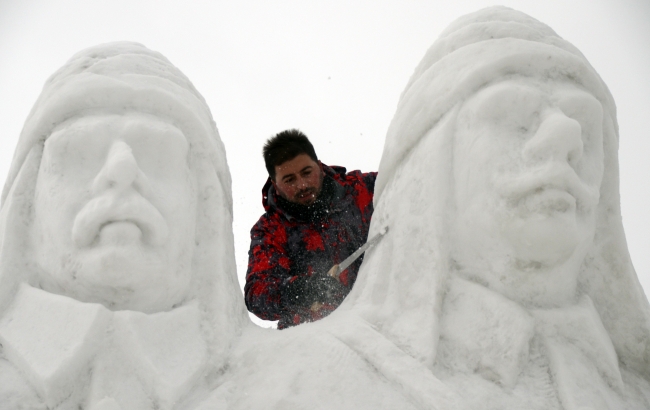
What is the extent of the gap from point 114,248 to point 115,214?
5.3 inches

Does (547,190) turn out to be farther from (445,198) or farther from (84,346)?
(84,346)

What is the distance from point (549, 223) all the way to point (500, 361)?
1.98 ft

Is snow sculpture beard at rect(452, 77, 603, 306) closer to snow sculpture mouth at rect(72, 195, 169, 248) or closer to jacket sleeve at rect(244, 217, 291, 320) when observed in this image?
jacket sleeve at rect(244, 217, 291, 320)

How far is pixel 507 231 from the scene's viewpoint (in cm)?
278

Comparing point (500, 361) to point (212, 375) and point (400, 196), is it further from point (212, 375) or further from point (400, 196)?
point (212, 375)

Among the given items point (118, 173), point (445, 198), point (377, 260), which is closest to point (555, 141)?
point (445, 198)

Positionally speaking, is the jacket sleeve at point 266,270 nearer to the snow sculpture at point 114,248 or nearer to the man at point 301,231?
Result: the man at point 301,231

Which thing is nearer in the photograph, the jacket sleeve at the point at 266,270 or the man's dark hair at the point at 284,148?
the jacket sleeve at the point at 266,270

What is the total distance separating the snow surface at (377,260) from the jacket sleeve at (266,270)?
0.56 metres

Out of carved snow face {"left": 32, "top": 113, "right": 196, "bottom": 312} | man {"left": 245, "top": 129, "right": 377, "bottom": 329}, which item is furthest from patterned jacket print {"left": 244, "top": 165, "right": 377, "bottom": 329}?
carved snow face {"left": 32, "top": 113, "right": 196, "bottom": 312}

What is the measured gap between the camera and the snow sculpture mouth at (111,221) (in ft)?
8.53

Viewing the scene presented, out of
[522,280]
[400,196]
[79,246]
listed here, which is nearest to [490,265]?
[522,280]

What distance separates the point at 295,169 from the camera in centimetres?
411

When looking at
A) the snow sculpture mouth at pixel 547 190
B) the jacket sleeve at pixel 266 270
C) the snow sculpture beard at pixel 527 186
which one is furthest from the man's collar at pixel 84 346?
the snow sculpture mouth at pixel 547 190
